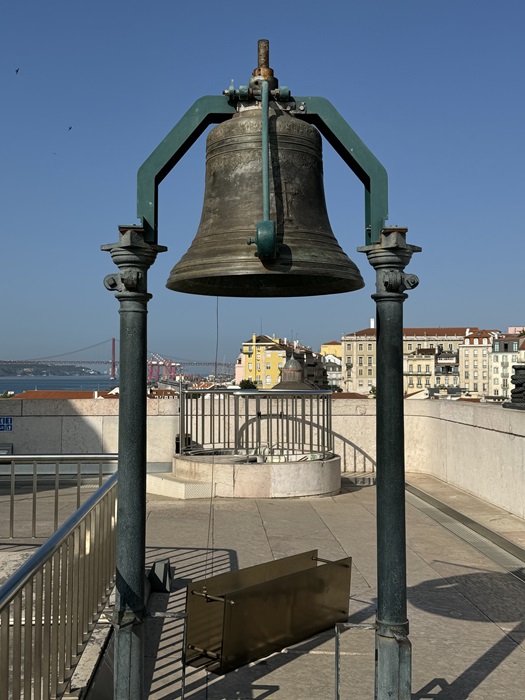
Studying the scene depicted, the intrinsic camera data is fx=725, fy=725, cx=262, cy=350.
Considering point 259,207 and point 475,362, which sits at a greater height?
point 475,362

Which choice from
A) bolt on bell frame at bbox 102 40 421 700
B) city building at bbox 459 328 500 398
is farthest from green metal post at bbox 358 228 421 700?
city building at bbox 459 328 500 398

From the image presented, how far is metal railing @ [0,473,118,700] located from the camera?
3.18 metres

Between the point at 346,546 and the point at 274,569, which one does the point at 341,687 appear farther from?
the point at 346,546

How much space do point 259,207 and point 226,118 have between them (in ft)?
2.60

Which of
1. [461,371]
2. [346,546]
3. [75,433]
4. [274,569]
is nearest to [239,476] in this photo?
[346,546]

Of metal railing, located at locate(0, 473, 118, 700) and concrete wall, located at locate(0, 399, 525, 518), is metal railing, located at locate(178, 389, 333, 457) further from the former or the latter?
metal railing, located at locate(0, 473, 118, 700)

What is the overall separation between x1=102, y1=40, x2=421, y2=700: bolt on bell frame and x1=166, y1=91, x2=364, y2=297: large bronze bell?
0.18 meters

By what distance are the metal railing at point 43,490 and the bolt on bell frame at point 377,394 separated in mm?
2875

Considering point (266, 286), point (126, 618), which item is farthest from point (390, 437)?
point (126, 618)

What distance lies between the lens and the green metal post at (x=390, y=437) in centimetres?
421

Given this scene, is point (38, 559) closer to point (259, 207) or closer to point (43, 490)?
point (259, 207)

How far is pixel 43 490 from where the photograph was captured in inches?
503

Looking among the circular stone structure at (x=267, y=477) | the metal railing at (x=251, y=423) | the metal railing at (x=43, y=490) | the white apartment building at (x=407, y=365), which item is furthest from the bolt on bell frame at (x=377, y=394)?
the white apartment building at (x=407, y=365)

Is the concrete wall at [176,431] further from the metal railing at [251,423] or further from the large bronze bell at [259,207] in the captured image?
the large bronze bell at [259,207]
